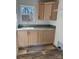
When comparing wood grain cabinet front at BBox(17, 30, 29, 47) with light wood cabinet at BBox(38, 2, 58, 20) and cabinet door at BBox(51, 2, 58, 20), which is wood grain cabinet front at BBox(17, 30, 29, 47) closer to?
light wood cabinet at BBox(38, 2, 58, 20)

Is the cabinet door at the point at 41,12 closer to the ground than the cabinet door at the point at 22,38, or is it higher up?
higher up

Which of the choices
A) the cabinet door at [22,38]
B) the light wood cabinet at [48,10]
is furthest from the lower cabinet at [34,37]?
the light wood cabinet at [48,10]

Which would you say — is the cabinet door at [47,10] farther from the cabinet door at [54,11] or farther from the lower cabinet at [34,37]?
the lower cabinet at [34,37]

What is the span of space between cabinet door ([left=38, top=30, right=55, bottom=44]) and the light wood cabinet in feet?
1.94

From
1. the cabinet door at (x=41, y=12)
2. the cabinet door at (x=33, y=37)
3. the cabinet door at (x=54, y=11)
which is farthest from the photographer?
the cabinet door at (x=41, y=12)

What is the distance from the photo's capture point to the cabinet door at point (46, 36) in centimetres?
544

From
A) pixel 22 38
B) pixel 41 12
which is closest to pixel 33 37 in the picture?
pixel 22 38

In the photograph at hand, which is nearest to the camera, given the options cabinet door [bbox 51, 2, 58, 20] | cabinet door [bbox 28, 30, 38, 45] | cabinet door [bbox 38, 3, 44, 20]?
cabinet door [bbox 51, 2, 58, 20]

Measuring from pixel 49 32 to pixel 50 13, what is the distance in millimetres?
805

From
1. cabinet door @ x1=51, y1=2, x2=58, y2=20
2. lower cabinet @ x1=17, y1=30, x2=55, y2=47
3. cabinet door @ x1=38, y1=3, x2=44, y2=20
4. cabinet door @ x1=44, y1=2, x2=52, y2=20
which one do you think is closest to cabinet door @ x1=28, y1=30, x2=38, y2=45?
lower cabinet @ x1=17, y1=30, x2=55, y2=47

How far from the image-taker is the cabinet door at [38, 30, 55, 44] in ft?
17.8

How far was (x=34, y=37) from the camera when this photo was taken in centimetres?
539
